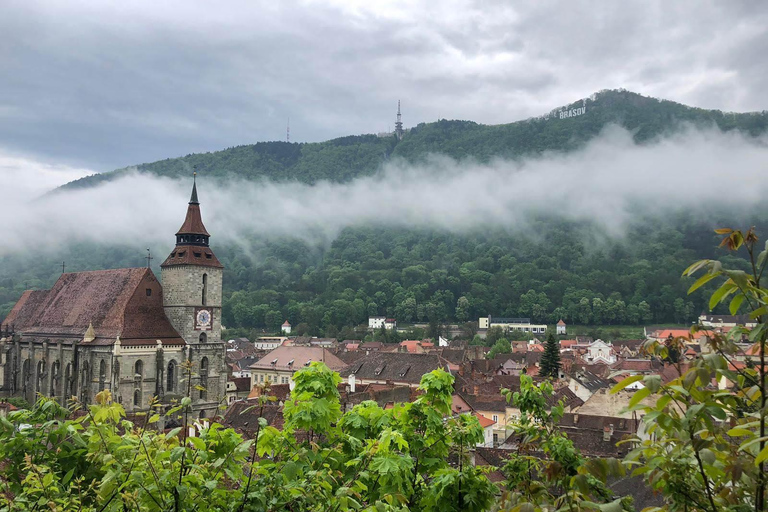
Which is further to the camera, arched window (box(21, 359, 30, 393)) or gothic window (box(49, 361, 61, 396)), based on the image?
arched window (box(21, 359, 30, 393))

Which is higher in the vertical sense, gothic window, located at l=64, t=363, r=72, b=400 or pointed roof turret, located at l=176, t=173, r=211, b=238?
pointed roof turret, located at l=176, t=173, r=211, b=238

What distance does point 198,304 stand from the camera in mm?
46688

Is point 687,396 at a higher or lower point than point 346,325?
higher

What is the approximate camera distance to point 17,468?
5543 millimetres

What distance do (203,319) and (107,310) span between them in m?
6.99

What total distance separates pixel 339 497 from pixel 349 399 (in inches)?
1206

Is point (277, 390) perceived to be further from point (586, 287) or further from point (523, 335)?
point (586, 287)

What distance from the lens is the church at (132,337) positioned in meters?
42.7

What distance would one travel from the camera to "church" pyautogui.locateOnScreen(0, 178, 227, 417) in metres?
42.7

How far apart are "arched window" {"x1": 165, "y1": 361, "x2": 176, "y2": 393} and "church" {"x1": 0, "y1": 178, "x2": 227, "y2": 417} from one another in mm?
72

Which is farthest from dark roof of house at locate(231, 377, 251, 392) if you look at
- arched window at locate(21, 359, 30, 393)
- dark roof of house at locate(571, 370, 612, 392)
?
dark roof of house at locate(571, 370, 612, 392)

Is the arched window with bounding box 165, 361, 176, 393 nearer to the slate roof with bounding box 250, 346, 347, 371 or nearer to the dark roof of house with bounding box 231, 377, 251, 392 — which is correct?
the dark roof of house with bounding box 231, 377, 251, 392

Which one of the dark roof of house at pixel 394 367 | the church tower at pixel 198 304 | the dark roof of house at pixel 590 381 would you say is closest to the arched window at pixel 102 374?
the church tower at pixel 198 304

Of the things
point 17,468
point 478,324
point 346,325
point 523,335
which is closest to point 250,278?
point 346,325
